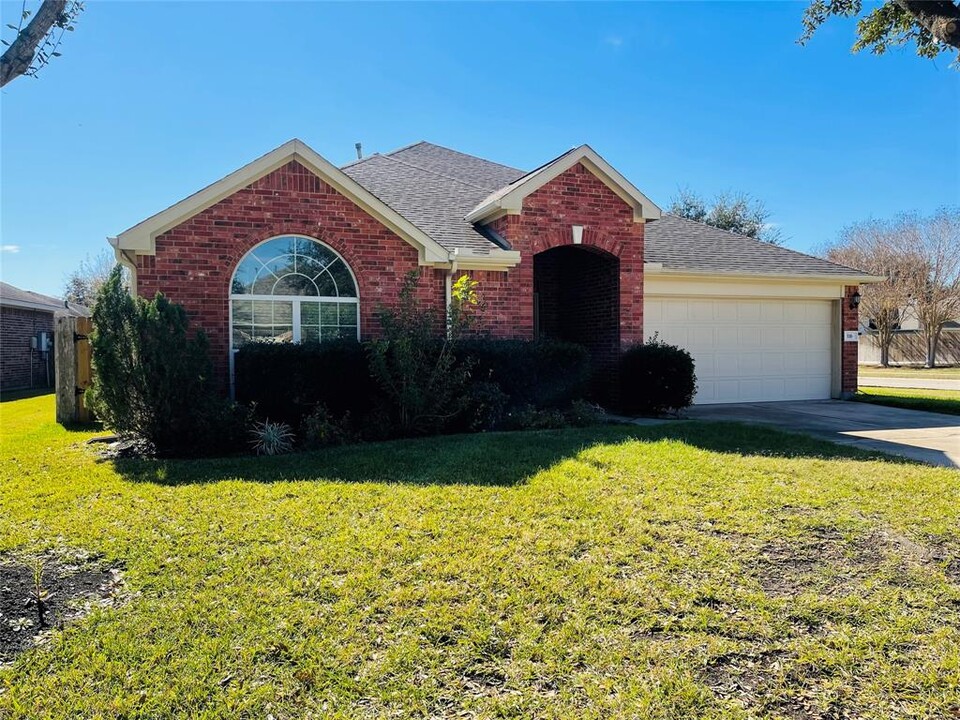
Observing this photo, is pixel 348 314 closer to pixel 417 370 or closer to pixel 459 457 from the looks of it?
pixel 417 370

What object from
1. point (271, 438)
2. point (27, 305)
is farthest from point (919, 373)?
point (27, 305)

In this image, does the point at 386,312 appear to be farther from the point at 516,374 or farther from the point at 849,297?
the point at 849,297

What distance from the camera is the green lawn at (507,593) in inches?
115

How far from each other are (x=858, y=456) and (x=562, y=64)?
10.1 m

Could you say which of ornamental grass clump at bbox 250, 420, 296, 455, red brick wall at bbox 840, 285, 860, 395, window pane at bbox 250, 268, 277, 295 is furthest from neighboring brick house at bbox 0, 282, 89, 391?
red brick wall at bbox 840, 285, 860, 395

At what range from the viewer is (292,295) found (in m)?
10.3

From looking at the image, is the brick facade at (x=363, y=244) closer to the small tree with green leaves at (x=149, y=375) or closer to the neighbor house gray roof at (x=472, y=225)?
the neighbor house gray roof at (x=472, y=225)

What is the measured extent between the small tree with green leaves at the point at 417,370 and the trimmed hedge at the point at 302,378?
0.37m

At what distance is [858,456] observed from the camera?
739 centimetres

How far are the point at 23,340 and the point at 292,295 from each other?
18433 mm

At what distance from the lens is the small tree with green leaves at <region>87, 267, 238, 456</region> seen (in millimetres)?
7832

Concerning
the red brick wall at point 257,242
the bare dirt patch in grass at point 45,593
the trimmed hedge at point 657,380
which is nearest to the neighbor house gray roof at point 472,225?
the red brick wall at point 257,242

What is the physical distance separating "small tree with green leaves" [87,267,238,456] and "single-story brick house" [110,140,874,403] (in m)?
1.60

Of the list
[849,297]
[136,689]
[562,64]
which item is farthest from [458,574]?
[849,297]
